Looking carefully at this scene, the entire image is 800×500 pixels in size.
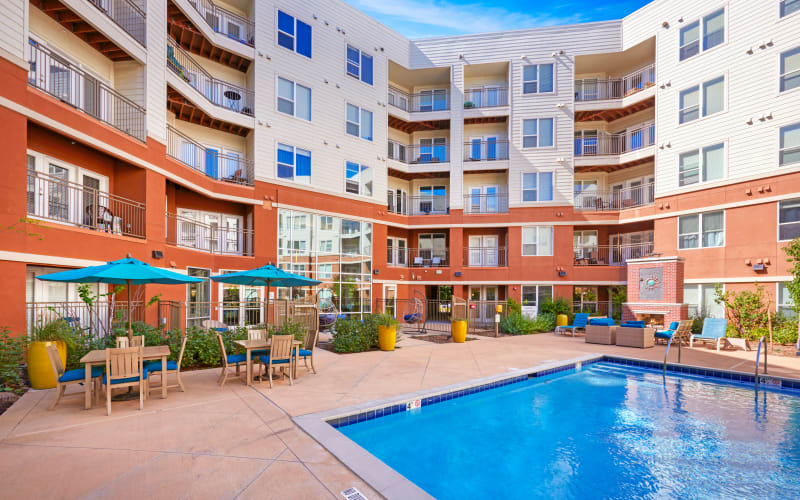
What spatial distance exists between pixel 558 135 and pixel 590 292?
8.92 metres

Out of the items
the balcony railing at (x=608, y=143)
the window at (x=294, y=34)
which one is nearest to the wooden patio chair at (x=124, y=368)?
A: the window at (x=294, y=34)

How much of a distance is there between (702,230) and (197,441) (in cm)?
2031

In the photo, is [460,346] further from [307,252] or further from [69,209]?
[69,209]

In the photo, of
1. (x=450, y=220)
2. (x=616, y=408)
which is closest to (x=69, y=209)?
(x=616, y=408)

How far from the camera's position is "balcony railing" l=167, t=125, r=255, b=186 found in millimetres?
15906

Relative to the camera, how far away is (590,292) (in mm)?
21891

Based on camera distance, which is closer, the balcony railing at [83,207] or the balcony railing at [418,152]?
the balcony railing at [83,207]

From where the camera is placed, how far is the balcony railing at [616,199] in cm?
2078

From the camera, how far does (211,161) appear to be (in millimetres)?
17203

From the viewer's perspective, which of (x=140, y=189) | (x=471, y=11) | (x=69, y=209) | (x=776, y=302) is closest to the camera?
(x=69, y=209)

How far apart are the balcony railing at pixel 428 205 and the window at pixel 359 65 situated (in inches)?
295

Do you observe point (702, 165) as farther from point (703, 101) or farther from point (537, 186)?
point (537, 186)

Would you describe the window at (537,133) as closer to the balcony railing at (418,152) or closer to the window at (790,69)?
the balcony railing at (418,152)

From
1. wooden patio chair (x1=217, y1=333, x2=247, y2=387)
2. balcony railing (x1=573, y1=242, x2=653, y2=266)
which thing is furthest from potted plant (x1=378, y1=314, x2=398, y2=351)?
balcony railing (x1=573, y1=242, x2=653, y2=266)
